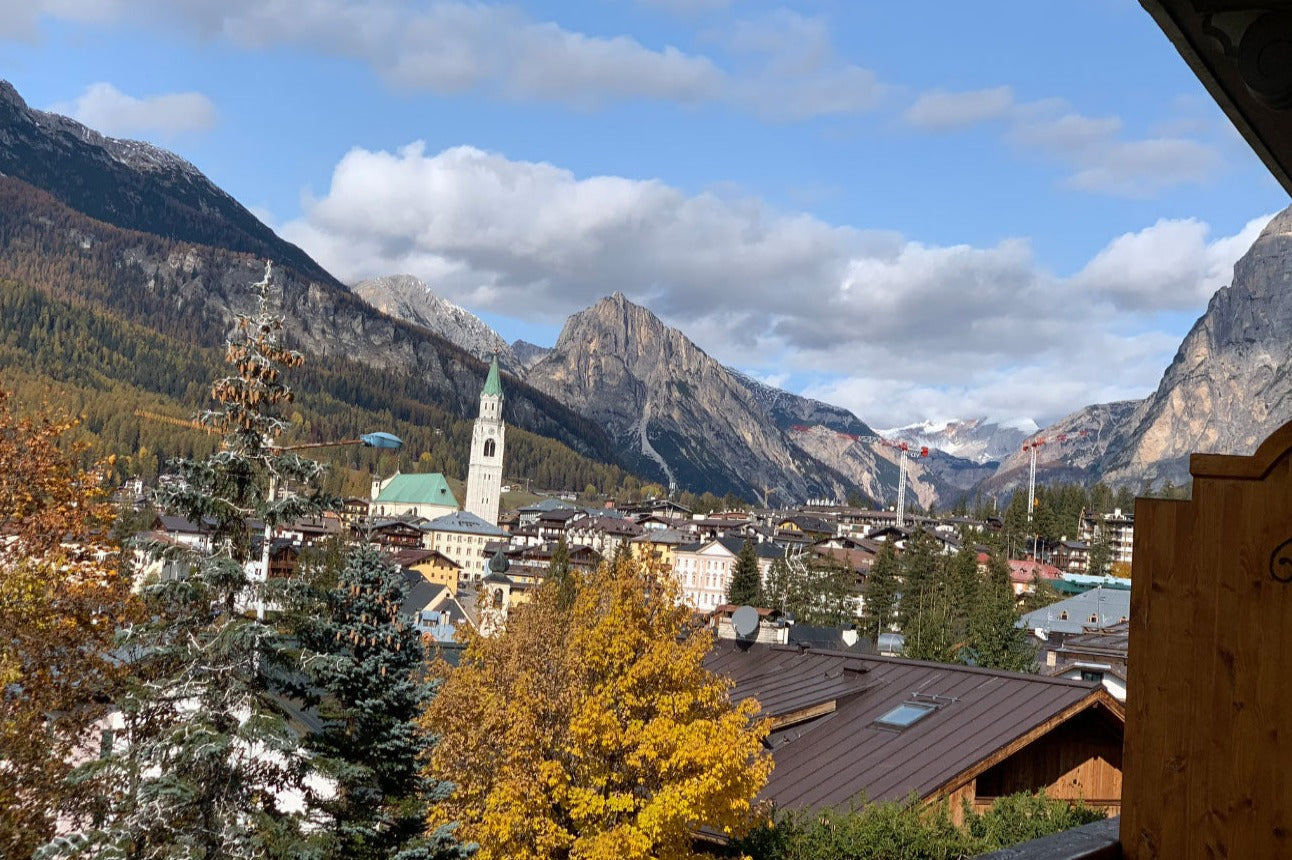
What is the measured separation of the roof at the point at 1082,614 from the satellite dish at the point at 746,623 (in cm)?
4997

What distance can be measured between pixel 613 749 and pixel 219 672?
691 cm

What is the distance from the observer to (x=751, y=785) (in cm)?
1819

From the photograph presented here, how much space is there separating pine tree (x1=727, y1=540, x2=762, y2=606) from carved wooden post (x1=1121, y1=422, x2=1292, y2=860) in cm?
9426

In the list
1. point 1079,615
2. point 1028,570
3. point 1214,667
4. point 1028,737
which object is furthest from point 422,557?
point 1214,667

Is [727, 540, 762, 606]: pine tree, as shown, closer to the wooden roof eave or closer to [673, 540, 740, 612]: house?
[673, 540, 740, 612]: house

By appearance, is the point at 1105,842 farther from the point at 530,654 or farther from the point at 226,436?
the point at 530,654

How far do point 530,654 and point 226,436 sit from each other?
1011cm

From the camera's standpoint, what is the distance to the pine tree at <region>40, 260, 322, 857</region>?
1461cm

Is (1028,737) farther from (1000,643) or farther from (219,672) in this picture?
(1000,643)

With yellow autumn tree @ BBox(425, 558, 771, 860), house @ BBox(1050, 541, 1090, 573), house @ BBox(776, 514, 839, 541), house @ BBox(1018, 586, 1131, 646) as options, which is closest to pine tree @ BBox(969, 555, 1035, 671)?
house @ BBox(1018, 586, 1131, 646)

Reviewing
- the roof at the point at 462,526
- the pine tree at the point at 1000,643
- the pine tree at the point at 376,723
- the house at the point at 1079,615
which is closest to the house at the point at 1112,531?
the house at the point at 1079,615

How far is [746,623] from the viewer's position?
3067cm

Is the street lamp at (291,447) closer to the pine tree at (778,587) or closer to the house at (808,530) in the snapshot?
the pine tree at (778,587)

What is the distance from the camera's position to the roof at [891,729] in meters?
19.2
